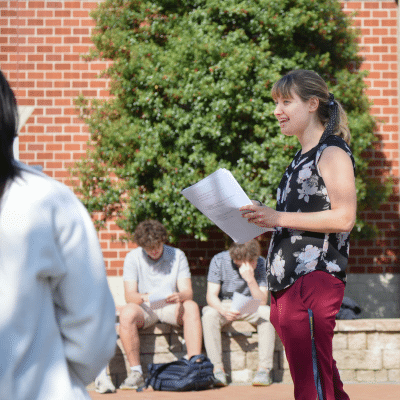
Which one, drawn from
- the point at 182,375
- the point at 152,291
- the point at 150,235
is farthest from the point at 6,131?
the point at 152,291

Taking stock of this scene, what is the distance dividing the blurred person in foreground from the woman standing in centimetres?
A: 126

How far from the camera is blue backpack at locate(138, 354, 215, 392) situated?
5203 mm

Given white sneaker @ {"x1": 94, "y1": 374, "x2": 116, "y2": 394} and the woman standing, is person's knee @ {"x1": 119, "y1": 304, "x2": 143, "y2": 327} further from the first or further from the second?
the woman standing

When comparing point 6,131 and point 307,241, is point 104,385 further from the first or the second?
point 6,131

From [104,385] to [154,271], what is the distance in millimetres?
1162

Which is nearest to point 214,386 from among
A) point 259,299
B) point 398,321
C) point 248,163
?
point 259,299

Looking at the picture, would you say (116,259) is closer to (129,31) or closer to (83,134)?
(83,134)

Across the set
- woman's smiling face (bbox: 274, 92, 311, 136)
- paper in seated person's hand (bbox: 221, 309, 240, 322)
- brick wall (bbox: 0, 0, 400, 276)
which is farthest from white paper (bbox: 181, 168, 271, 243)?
brick wall (bbox: 0, 0, 400, 276)

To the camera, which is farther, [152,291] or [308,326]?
[152,291]

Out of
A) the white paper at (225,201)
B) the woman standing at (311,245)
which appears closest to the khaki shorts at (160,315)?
the white paper at (225,201)

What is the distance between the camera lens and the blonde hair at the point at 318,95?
2574 millimetres

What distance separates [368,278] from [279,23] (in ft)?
11.0

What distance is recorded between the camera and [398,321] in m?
5.55

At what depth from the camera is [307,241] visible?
242cm
